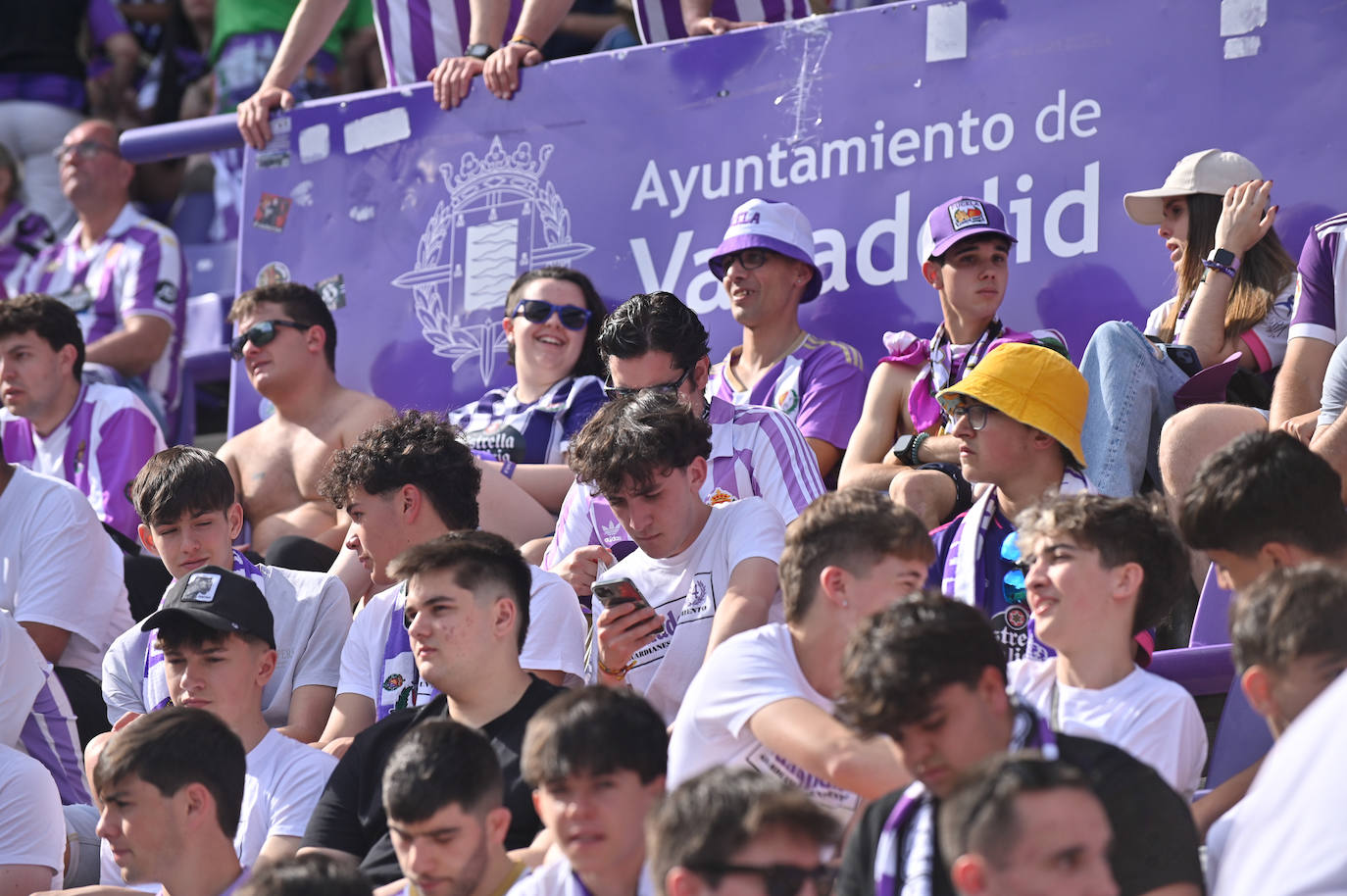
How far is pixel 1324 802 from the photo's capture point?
6.24ft

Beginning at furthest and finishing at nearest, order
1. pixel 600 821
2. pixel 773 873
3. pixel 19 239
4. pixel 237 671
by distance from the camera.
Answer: pixel 19 239 < pixel 237 671 < pixel 600 821 < pixel 773 873

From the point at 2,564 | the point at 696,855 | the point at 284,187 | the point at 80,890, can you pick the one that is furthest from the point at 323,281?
the point at 696,855

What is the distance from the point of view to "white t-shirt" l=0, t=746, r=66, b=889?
12.7ft

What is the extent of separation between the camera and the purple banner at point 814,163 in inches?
195

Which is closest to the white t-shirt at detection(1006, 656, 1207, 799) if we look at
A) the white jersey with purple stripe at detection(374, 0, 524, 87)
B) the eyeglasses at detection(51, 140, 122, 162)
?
the white jersey with purple stripe at detection(374, 0, 524, 87)

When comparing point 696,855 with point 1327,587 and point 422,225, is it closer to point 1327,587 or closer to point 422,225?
point 1327,587

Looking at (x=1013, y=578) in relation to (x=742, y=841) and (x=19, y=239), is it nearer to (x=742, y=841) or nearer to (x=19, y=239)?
(x=742, y=841)

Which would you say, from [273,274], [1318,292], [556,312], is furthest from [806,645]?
[273,274]

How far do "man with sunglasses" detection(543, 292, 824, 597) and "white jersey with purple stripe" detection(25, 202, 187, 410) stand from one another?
10.5ft

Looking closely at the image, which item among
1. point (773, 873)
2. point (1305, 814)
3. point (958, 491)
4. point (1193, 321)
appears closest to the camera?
point (1305, 814)

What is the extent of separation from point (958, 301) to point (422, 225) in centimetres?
239

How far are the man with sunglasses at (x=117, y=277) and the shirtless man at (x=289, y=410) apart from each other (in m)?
1.21

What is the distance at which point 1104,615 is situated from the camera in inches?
121

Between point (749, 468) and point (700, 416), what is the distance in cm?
18
